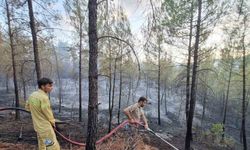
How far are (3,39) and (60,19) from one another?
9420 mm

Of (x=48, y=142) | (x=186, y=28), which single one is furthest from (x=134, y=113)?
(x=186, y=28)

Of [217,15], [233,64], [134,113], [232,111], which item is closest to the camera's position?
[134,113]

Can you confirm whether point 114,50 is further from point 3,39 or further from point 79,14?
point 3,39

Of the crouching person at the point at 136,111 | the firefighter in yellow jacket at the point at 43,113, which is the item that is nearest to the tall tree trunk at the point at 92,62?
Answer: the firefighter in yellow jacket at the point at 43,113

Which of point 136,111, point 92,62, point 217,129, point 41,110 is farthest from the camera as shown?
point 217,129

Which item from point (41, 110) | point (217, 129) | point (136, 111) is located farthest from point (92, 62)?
point (217, 129)

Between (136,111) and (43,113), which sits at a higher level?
(43,113)

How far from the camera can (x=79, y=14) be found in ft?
55.0

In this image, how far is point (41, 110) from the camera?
4.02 meters

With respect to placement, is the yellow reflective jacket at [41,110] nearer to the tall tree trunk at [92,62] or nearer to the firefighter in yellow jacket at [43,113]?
the firefighter in yellow jacket at [43,113]

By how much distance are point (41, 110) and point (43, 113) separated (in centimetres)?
7

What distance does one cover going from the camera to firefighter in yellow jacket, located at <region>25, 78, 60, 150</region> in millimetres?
3955

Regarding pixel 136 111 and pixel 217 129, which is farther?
pixel 217 129

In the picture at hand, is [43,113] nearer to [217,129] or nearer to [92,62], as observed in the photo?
[92,62]
